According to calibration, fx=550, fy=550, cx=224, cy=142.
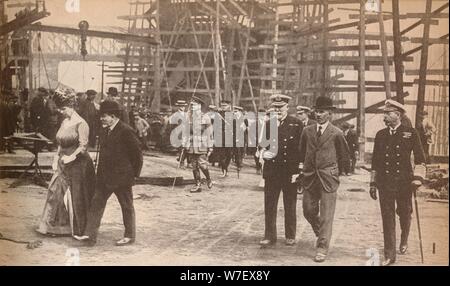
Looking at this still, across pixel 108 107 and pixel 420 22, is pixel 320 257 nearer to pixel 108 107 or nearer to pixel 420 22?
pixel 108 107

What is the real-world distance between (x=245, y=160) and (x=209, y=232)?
2375 mm

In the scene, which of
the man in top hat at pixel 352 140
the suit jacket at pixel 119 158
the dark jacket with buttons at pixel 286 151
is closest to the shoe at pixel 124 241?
the suit jacket at pixel 119 158

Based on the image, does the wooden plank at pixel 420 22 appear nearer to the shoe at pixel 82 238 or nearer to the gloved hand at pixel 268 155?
the gloved hand at pixel 268 155

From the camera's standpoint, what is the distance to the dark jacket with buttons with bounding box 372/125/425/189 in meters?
5.97

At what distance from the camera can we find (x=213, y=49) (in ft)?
29.8

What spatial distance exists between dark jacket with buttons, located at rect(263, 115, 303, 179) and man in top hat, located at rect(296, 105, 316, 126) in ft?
3.34

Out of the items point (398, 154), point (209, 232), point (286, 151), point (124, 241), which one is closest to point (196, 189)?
point (209, 232)

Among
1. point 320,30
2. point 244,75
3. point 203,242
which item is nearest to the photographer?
point 203,242

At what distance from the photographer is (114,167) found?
20.5 feet
